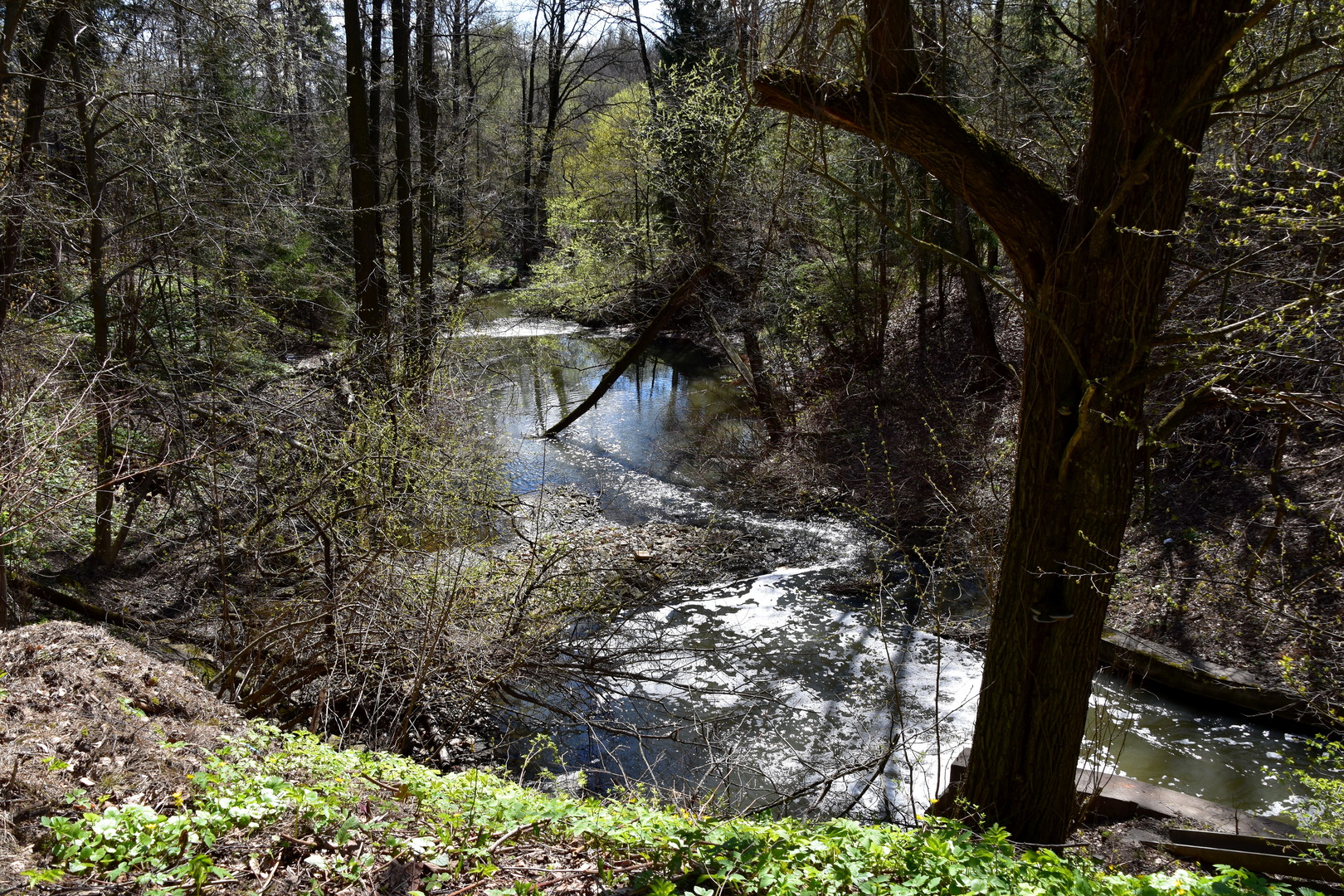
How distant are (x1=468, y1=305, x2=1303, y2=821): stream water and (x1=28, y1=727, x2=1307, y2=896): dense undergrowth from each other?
138 centimetres

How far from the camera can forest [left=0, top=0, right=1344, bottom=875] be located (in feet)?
13.1

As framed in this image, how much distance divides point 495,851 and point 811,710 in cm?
487

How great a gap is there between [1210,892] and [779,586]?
7518 millimetres

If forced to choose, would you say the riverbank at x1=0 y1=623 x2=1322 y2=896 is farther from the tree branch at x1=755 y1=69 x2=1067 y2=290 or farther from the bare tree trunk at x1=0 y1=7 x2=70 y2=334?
the bare tree trunk at x1=0 y1=7 x2=70 y2=334

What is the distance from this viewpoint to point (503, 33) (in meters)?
21.8

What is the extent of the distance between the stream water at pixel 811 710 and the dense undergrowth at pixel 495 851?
1.38 m

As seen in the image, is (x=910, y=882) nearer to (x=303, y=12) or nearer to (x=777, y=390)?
(x=303, y=12)

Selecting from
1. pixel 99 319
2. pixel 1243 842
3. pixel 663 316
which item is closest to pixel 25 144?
pixel 99 319

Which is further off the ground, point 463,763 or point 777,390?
point 777,390

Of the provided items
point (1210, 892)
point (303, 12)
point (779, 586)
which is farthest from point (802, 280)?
point (1210, 892)

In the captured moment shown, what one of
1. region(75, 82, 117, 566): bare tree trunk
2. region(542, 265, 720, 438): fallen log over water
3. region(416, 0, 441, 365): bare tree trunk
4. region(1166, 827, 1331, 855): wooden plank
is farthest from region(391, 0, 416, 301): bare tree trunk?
region(1166, 827, 1331, 855): wooden plank

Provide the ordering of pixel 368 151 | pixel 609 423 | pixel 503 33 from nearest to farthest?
pixel 368 151, pixel 609 423, pixel 503 33

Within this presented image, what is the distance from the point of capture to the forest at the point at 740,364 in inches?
157

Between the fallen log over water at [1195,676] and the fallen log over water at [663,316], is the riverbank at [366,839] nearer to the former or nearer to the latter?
the fallen log over water at [1195,676]
